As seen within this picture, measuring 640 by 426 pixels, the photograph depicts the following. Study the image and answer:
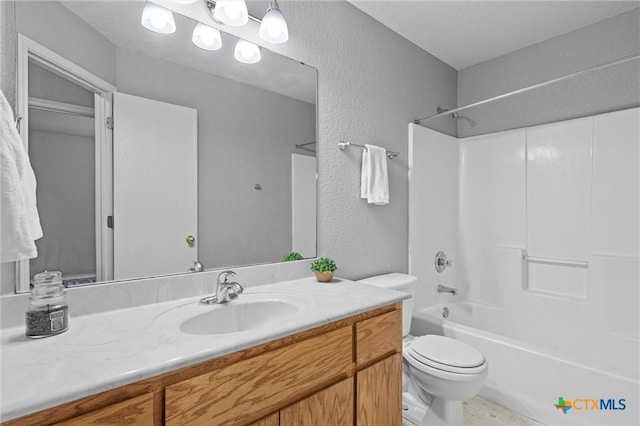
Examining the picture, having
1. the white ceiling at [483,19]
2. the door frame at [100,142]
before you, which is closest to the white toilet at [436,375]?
the door frame at [100,142]

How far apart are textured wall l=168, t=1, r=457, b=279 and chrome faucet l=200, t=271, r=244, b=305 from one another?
606 millimetres

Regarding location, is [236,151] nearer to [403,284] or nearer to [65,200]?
[65,200]

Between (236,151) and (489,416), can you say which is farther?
(489,416)

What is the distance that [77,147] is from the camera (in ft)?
3.43

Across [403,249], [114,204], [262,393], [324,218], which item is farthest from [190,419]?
[403,249]

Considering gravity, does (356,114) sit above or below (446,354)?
above

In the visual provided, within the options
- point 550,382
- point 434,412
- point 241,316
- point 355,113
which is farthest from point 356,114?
point 550,382

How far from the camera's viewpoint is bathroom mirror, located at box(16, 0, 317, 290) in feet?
3.35

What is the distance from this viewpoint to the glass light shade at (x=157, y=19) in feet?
3.96

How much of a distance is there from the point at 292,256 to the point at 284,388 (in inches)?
29.6

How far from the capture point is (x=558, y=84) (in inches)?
93.0

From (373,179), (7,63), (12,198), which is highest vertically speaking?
(7,63)

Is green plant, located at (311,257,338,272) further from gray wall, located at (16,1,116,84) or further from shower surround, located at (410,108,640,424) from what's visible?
gray wall, located at (16,1,116,84)

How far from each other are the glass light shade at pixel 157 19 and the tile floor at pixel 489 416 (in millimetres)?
2257
